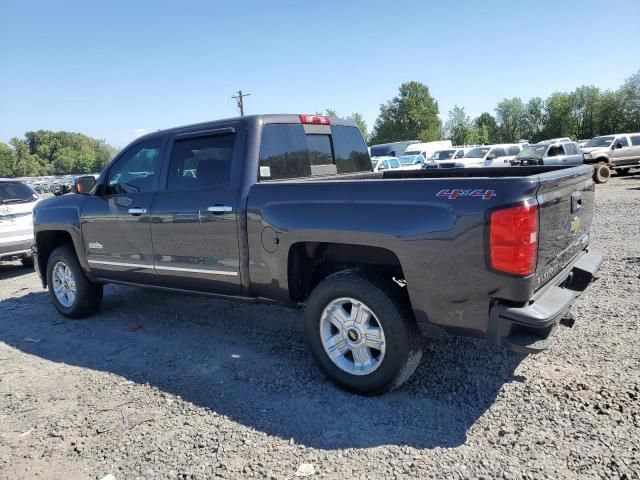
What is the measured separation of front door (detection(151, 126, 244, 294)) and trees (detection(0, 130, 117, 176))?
86.9 metres

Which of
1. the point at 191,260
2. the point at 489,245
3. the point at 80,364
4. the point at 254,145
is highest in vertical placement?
the point at 254,145

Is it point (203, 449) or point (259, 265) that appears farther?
point (259, 265)

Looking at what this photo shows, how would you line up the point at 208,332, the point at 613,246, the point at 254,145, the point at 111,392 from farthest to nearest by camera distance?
1. the point at 613,246
2. the point at 208,332
3. the point at 254,145
4. the point at 111,392

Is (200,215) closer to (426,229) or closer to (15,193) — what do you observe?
(426,229)

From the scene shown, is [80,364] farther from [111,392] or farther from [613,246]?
[613,246]

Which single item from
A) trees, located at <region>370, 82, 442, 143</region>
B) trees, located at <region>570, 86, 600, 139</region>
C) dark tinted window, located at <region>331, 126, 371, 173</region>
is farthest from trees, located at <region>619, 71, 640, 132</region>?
dark tinted window, located at <region>331, 126, 371, 173</region>

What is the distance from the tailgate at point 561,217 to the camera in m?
2.85

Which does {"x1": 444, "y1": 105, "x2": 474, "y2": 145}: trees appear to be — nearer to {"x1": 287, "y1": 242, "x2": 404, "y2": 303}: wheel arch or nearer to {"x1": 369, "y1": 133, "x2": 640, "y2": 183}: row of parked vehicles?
{"x1": 369, "y1": 133, "x2": 640, "y2": 183}: row of parked vehicles

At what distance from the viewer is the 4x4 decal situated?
270cm

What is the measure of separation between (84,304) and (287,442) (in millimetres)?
3621

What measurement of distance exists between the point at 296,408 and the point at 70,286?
3653mm

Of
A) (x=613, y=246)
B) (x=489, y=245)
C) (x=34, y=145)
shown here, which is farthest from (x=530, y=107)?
(x=34, y=145)

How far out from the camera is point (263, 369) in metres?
3.92

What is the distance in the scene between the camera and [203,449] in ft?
9.52
